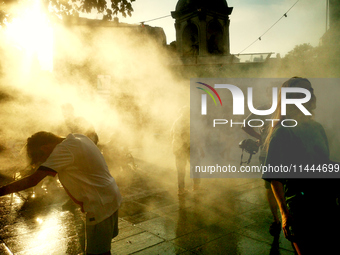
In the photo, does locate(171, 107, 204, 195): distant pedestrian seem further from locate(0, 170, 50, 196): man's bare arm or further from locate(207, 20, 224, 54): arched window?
locate(207, 20, 224, 54): arched window

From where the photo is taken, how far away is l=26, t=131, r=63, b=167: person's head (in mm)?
2160

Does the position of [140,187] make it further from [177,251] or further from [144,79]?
[144,79]

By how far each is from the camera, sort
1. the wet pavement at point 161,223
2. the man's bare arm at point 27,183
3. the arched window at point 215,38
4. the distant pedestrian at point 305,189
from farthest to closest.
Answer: the arched window at point 215,38 < the wet pavement at point 161,223 < the man's bare arm at point 27,183 < the distant pedestrian at point 305,189

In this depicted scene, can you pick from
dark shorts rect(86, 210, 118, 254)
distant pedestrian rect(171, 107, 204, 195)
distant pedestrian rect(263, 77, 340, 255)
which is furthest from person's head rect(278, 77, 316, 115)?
distant pedestrian rect(171, 107, 204, 195)

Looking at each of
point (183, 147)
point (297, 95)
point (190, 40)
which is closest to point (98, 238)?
point (297, 95)

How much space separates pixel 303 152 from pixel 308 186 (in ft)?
0.83

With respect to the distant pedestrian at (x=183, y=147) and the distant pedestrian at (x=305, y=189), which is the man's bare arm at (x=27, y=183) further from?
the distant pedestrian at (x=183, y=147)

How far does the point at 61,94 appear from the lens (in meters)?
9.14

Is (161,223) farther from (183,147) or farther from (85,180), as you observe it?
(85,180)

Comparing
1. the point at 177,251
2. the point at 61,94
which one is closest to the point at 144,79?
the point at 61,94

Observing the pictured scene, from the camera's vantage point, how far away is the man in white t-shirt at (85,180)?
6.57 feet

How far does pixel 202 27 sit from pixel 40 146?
27.3 meters

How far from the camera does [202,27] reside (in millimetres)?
27281

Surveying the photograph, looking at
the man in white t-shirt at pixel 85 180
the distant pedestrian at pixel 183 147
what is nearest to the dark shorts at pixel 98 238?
the man in white t-shirt at pixel 85 180
